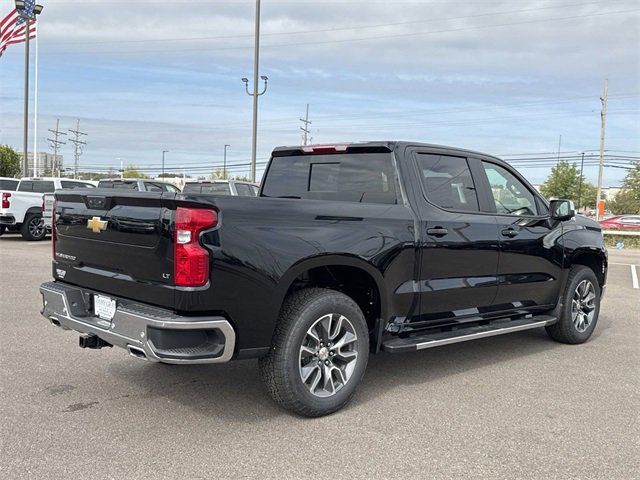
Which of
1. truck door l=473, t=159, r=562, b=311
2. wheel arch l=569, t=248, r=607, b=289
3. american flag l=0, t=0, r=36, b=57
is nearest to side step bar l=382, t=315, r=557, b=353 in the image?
truck door l=473, t=159, r=562, b=311

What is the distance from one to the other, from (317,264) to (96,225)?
59.9 inches

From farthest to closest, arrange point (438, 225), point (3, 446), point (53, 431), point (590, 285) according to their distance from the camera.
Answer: point (590, 285) → point (438, 225) → point (53, 431) → point (3, 446)

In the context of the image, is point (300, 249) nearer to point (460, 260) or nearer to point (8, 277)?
point (460, 260)

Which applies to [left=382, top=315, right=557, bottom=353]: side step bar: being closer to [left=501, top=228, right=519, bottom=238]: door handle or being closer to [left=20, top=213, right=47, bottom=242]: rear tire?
[left=501, top=228, right=519, bottom=238]: door handle

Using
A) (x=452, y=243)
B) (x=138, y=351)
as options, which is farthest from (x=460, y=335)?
(x=138, y=351)

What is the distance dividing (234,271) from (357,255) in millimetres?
980

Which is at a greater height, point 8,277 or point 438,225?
point 438,225

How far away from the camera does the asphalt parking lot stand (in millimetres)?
3402

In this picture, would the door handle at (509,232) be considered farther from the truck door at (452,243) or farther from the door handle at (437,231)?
the door handle at (437,231)

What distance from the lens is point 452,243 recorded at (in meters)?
4.95

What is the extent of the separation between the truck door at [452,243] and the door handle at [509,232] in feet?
0.45

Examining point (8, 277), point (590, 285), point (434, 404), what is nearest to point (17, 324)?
point (8, 277)

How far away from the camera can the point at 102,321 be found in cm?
409

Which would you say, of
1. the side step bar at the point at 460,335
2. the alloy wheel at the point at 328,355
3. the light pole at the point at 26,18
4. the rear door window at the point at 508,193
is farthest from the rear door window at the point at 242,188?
the light pole at the point at 26,18
